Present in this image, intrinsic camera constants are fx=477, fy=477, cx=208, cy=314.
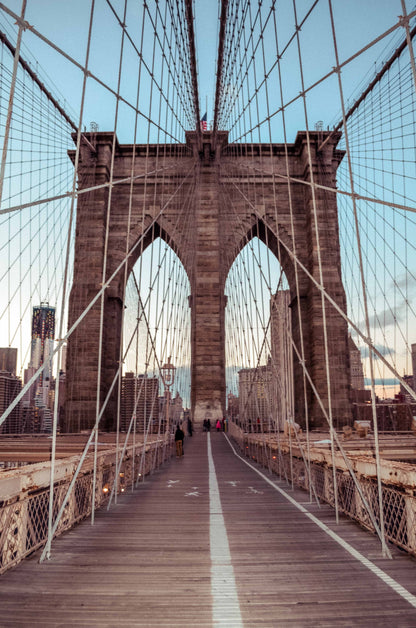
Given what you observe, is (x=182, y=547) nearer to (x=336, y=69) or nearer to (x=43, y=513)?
(x=43, y=513)

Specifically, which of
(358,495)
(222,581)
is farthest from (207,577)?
(358,495)

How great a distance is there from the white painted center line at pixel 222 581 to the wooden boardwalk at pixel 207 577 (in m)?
0.01

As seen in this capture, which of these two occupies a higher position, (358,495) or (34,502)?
(34,502)

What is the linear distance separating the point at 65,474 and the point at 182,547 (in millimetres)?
1438

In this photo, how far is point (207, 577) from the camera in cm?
303

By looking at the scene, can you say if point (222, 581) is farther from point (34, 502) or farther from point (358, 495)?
point (358, 495)

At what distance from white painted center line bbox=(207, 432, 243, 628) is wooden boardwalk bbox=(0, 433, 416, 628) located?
11 mm

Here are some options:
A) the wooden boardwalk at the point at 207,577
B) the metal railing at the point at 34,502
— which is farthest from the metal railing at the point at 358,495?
the metal railing at the point at 34,502

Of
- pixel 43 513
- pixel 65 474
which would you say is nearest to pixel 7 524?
pixel 43 513

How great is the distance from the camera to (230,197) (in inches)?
1027

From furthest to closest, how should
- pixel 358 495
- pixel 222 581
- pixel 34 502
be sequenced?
pixel 358 495 → pixel 34 502 → pixel 222 581

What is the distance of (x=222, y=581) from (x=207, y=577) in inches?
4.8

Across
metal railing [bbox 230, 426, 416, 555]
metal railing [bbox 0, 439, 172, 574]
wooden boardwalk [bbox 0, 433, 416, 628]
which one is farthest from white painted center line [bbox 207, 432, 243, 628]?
metal railing [bbox 0, 439, 172, 574]

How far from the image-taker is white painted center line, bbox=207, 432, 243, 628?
2408 mm
